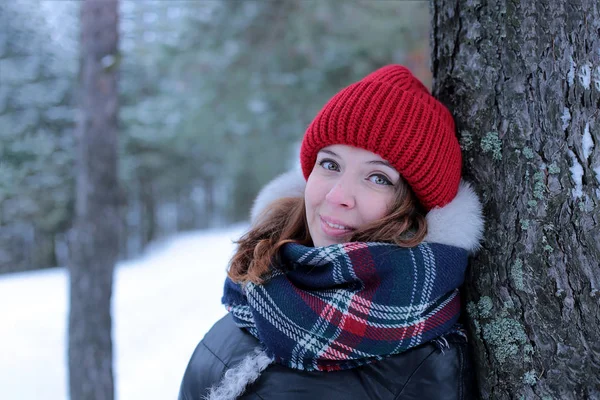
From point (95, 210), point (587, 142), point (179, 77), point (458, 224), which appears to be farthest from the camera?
point (179, 77)

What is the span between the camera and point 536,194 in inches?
55.1

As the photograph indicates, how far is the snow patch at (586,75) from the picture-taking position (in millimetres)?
1344

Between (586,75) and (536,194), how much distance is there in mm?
356

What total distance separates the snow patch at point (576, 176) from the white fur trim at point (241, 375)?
1.01 metres

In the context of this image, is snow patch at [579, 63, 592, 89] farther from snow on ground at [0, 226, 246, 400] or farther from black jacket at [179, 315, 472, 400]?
snow on ground at [0, 226, 246, 400]

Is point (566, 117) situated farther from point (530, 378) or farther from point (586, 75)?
point (530, 378)

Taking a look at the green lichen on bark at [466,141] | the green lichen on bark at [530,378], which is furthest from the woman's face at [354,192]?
the green lichen on bark at [530,378]

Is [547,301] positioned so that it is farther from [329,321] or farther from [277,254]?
[277,254]

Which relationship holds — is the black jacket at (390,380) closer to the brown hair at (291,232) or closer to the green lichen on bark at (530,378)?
the green lichen on bark at (530,378)

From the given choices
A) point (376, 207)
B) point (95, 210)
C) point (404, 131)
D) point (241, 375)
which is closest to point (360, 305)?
point (376, 207)

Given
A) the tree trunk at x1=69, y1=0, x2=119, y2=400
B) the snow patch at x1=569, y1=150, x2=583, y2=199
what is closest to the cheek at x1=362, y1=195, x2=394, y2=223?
the snow patch at x1=569, y1=150, x2=583, y2=199

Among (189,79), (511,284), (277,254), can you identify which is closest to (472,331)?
(511,284)

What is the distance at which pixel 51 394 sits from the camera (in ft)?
18.2

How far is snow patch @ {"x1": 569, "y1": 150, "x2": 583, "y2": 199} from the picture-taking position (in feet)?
4.39
